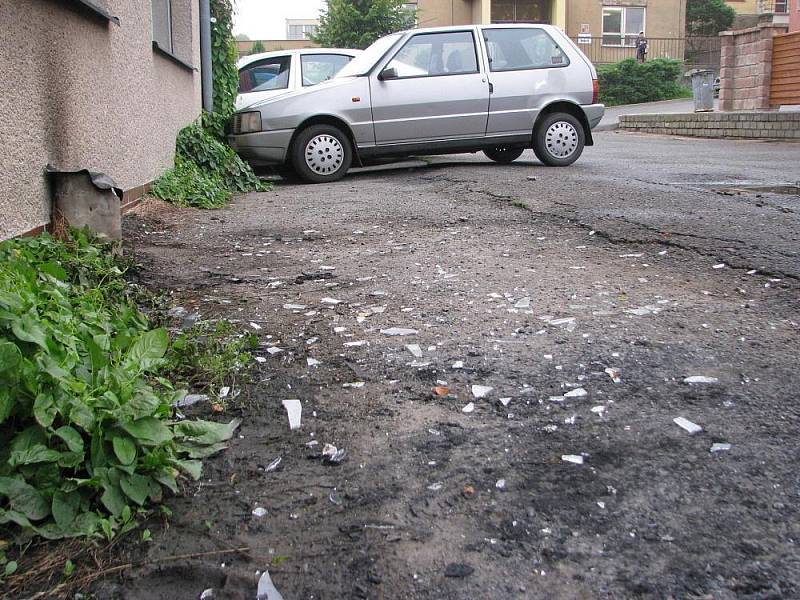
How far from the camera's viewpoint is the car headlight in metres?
10.3

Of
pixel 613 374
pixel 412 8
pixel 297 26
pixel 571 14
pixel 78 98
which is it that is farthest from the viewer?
pixel 297 26

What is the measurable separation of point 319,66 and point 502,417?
10123 millimetres

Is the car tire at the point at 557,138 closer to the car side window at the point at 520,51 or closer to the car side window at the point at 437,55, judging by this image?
the car side window at the point at 520,51

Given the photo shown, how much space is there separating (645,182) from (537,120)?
7.89 feet

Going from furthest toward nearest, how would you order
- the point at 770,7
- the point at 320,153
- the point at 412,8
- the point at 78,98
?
the point at 770,7 < the point at 412,8 < the point at 320,153 < the point at 78,98

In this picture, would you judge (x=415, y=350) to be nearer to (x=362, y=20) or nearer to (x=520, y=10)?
(x=362, y=20)

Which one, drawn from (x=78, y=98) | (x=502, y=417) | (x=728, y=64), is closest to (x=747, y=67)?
(x=728, y=64)

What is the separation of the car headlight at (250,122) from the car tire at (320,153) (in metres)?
0.49

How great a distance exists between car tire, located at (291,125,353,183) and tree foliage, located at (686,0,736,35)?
1600 inches

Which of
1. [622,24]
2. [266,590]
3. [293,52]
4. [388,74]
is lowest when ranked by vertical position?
[266,590]

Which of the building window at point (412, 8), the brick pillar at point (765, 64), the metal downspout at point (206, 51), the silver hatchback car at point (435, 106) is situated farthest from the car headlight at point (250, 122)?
the building window at point (412, 8)

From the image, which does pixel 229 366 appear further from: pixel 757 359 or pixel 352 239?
pixel 352 239

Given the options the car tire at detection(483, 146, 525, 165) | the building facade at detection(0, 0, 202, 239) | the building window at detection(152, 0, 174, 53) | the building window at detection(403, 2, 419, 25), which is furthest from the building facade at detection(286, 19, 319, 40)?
the building facade at detection(0, 0, 202, 239)

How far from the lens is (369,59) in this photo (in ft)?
35.3
